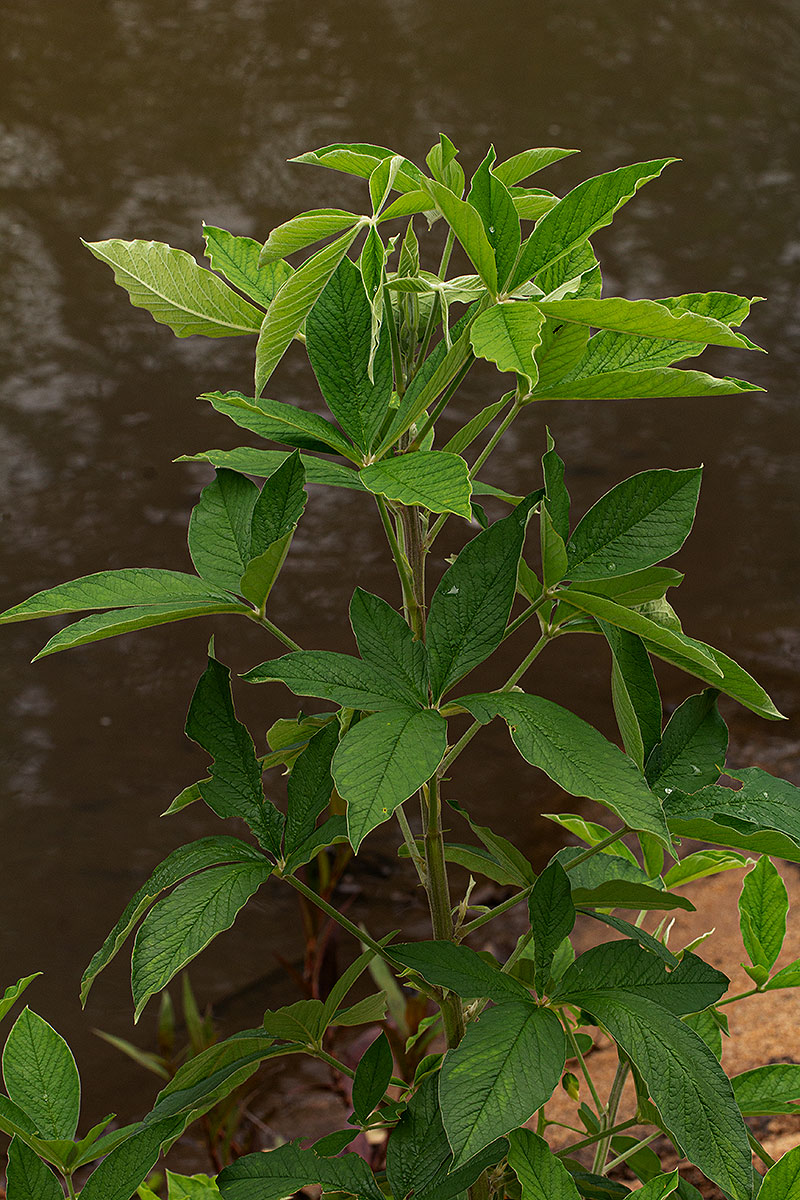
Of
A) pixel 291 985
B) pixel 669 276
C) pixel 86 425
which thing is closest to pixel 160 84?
pixel 86 425

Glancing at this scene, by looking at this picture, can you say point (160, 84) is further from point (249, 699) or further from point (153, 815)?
point (153, 815)

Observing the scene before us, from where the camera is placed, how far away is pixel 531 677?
2.34 m

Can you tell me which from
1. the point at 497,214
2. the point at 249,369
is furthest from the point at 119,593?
the point at 249,369

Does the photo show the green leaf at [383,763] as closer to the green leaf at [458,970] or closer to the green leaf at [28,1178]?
the green leaf at [458,970]

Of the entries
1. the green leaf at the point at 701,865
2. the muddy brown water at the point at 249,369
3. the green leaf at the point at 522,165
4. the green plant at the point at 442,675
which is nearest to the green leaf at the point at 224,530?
the green plant at the point at 442,675

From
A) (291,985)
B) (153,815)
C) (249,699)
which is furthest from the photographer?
(249,699)

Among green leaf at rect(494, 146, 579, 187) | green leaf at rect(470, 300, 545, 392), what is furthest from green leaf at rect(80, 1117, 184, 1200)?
green leaf at rect(494, 146, 579, 187)

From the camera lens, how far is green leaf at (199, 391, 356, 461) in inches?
18.3

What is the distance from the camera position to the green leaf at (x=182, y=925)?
0.42 meters

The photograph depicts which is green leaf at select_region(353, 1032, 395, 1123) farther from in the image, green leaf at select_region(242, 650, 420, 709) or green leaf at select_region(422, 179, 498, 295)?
green leaf at select_region(422, 179, 498, 295)

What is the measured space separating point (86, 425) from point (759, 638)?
1.71 metres

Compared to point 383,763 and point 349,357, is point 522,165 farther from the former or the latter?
point 383,763

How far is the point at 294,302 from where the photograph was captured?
0.44 metres

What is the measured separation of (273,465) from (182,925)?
0.24 meters
